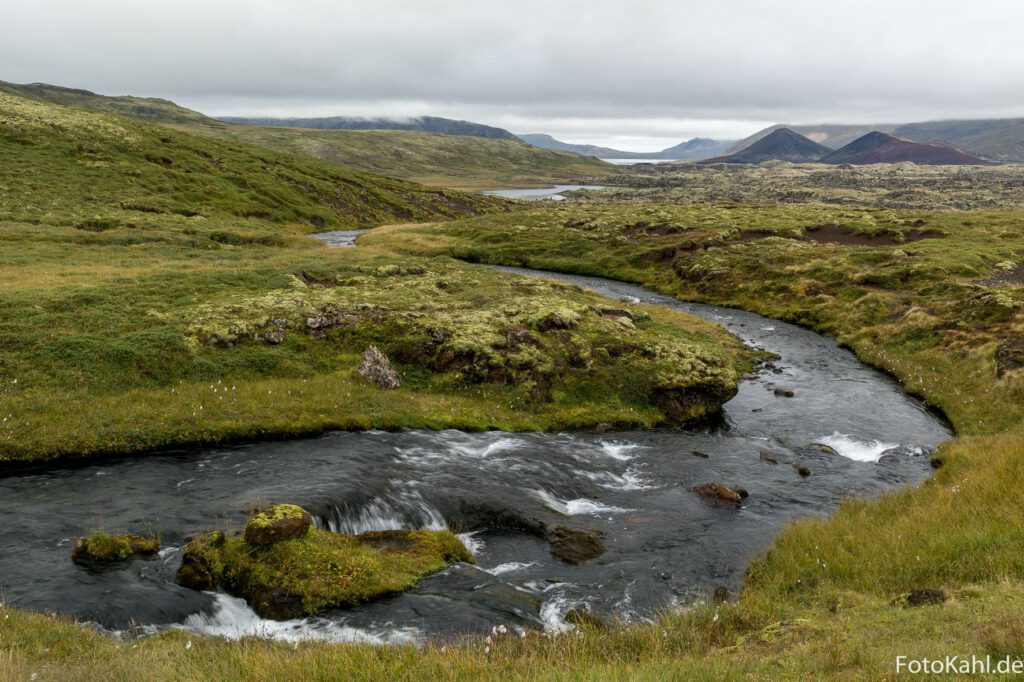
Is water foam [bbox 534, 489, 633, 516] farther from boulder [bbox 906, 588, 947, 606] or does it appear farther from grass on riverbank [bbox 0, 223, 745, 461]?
boulder [bbox 906, 588, 947, 606]

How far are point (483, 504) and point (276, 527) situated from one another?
7378mm

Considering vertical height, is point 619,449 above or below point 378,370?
below

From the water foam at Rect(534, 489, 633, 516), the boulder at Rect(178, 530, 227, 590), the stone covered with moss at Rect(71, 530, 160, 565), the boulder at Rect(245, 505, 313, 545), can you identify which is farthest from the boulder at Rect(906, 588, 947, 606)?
the stone covered with moss at Rect(71, 530, 160, 565)

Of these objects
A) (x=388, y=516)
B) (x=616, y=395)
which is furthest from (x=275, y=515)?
(x=616, y=395)

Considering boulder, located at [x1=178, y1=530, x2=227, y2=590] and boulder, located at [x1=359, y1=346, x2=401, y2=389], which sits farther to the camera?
boulder, located at [x1=359, y1=346, x2=401, y2=389]

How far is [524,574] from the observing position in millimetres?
16797

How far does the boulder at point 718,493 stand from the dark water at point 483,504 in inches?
20.4

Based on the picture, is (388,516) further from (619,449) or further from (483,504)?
(619,449)

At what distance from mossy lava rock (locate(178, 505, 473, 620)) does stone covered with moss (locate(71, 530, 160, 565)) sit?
1321mm

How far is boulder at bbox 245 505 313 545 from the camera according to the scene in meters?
15.3

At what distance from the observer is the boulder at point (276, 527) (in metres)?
15.3

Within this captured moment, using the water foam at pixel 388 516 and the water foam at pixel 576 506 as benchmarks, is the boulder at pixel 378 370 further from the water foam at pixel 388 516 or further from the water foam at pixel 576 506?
the water foam at pixel 576 506

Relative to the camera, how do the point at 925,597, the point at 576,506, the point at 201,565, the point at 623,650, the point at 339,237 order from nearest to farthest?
the point at 623,650 < the point at 925,597 < the point at 201,565 < the point at 576,506 < the point at 339,237

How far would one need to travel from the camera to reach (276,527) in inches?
605
